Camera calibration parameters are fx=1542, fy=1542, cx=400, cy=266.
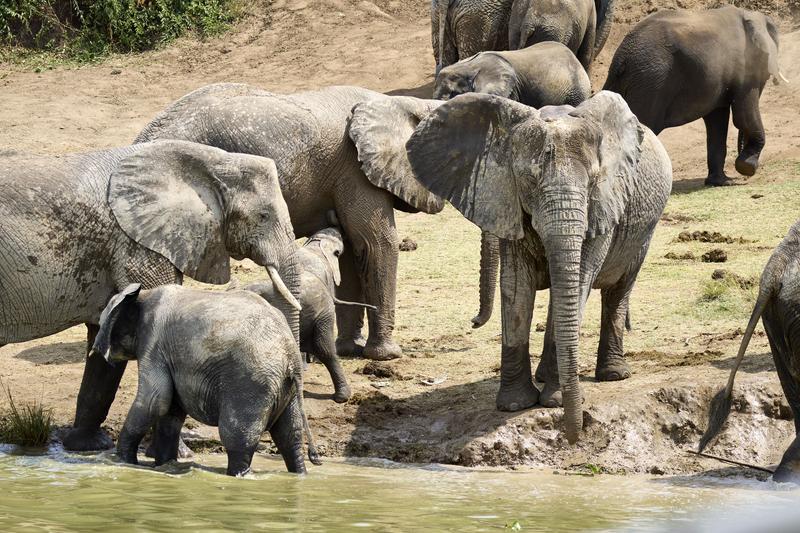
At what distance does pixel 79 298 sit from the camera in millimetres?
8180

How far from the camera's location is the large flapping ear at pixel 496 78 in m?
12.3

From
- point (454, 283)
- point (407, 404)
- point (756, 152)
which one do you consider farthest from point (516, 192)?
point (756, 152)

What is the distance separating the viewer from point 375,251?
10383mm

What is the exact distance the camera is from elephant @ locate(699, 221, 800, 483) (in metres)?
7.37

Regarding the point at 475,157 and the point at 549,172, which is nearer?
the point at 549,172

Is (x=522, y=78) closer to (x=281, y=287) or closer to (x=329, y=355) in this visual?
(x=329, y=355)

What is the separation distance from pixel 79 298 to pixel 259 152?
1980 mm

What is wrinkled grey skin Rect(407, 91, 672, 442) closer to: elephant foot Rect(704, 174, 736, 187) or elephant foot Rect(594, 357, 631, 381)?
elephant foot Rect(594, 357, 631, 381)

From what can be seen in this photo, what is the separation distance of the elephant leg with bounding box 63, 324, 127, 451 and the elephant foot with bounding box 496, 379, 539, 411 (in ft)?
6.86

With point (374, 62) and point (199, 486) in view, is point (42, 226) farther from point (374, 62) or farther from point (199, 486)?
point (374, 62)

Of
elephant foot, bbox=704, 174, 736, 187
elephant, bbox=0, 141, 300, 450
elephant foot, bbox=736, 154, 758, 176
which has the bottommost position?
elephant foot, bbox=704, 174, 736, 187

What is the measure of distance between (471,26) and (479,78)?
11.8 feet

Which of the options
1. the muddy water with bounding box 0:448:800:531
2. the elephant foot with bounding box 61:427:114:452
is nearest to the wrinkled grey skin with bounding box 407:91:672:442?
the muddy water with bounding box 0:448:800:531

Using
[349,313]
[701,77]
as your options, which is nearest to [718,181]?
[701,77]
